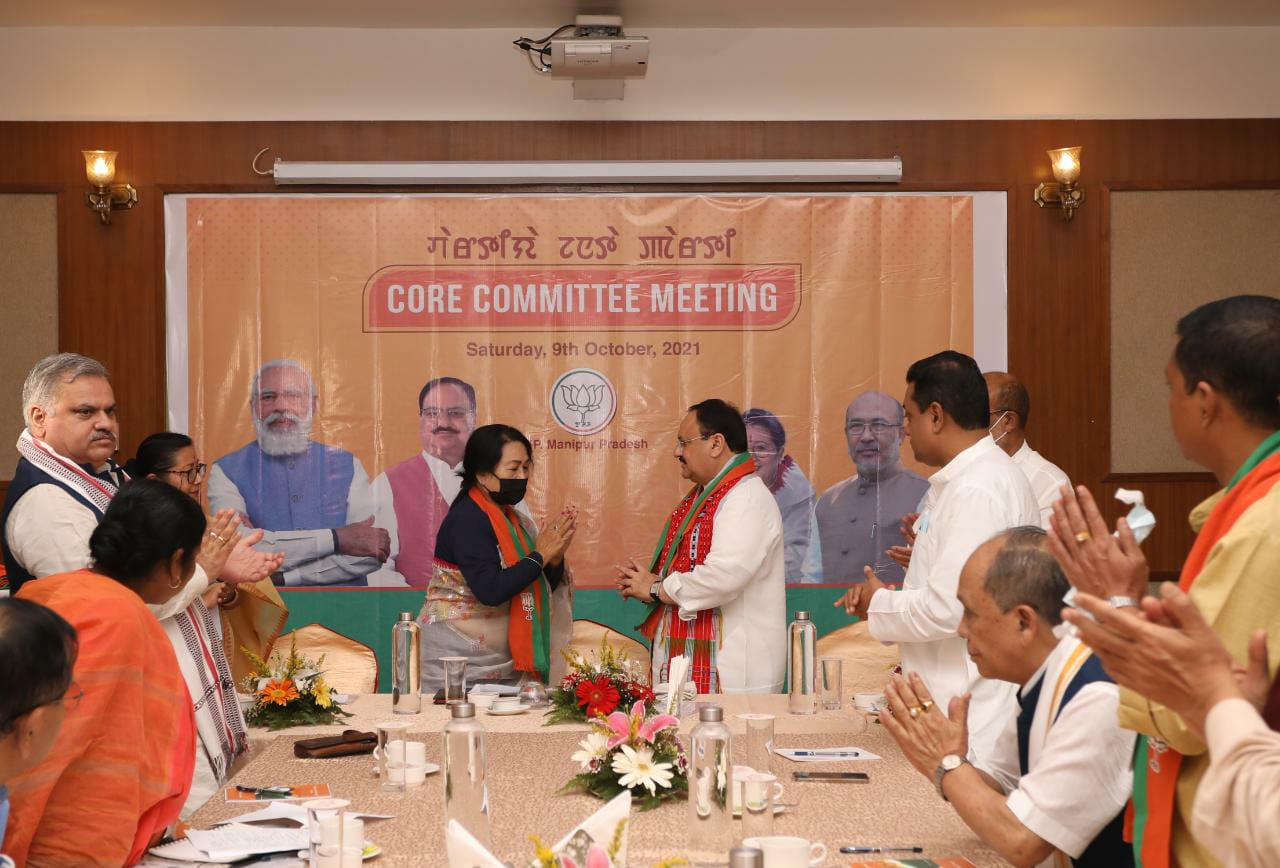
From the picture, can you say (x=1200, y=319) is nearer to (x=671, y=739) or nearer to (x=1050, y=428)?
(x=671, y=739)

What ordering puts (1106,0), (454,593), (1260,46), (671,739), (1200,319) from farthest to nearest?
(1260,46)
(1106,0)
(454,593)
(671,739)
(1200,319)

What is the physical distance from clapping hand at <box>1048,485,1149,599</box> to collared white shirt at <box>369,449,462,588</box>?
421 cm

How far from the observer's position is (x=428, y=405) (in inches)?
239

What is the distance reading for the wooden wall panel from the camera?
604 cm

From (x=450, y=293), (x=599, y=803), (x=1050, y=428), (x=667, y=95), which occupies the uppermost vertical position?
(x=667, y=95)

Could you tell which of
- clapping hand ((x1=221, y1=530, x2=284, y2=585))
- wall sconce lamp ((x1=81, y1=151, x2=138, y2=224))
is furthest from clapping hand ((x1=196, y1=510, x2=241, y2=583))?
wall sconce lamp ((x1=81, y1=151, x2=138, y2=224))

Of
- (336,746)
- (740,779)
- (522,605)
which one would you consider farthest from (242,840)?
(522,605)

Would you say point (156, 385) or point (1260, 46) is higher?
point (1260, 46)

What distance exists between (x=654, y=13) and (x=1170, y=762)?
476 cm

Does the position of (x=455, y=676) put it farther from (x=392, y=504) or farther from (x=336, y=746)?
(x=392, y=504)

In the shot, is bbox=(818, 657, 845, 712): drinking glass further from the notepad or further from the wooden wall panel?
the wooden wall panel

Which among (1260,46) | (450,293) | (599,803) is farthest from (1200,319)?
(1260,46)

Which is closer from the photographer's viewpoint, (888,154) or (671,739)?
(671,739)

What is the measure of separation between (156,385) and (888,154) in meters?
3.67
